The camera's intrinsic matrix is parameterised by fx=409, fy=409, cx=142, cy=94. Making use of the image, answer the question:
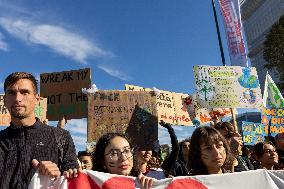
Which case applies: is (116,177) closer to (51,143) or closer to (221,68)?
(51,143)

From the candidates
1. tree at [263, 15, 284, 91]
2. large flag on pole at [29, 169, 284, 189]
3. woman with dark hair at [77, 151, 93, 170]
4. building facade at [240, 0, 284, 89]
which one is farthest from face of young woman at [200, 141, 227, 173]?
building facade at [240, 0, 284, 89]

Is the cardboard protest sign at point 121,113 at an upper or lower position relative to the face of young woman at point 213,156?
upper

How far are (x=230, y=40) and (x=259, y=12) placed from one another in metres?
83.7

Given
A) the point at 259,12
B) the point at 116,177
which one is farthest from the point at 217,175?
the point at 259,12

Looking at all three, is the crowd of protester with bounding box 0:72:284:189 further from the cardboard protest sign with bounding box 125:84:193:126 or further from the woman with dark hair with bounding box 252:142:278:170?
the cardboard protest sign with bounding box 125:84:193:126

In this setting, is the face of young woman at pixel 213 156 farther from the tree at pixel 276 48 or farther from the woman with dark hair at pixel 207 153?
the tree at pixel 276 48

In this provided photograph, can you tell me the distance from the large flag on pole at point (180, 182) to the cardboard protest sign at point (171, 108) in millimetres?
5976

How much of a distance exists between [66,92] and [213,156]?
5181mm

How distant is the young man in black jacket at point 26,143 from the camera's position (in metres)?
2.65

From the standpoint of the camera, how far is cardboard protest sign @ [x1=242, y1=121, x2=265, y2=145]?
9312 millimetres

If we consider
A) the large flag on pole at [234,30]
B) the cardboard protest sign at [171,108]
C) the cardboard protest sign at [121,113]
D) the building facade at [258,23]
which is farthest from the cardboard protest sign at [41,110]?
the building facade at [258,23]

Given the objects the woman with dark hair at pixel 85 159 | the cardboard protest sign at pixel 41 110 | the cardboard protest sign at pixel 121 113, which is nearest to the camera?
the woman with dark hair at pixel 85 159

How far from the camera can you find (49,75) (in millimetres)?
8406

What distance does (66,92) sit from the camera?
823cm
